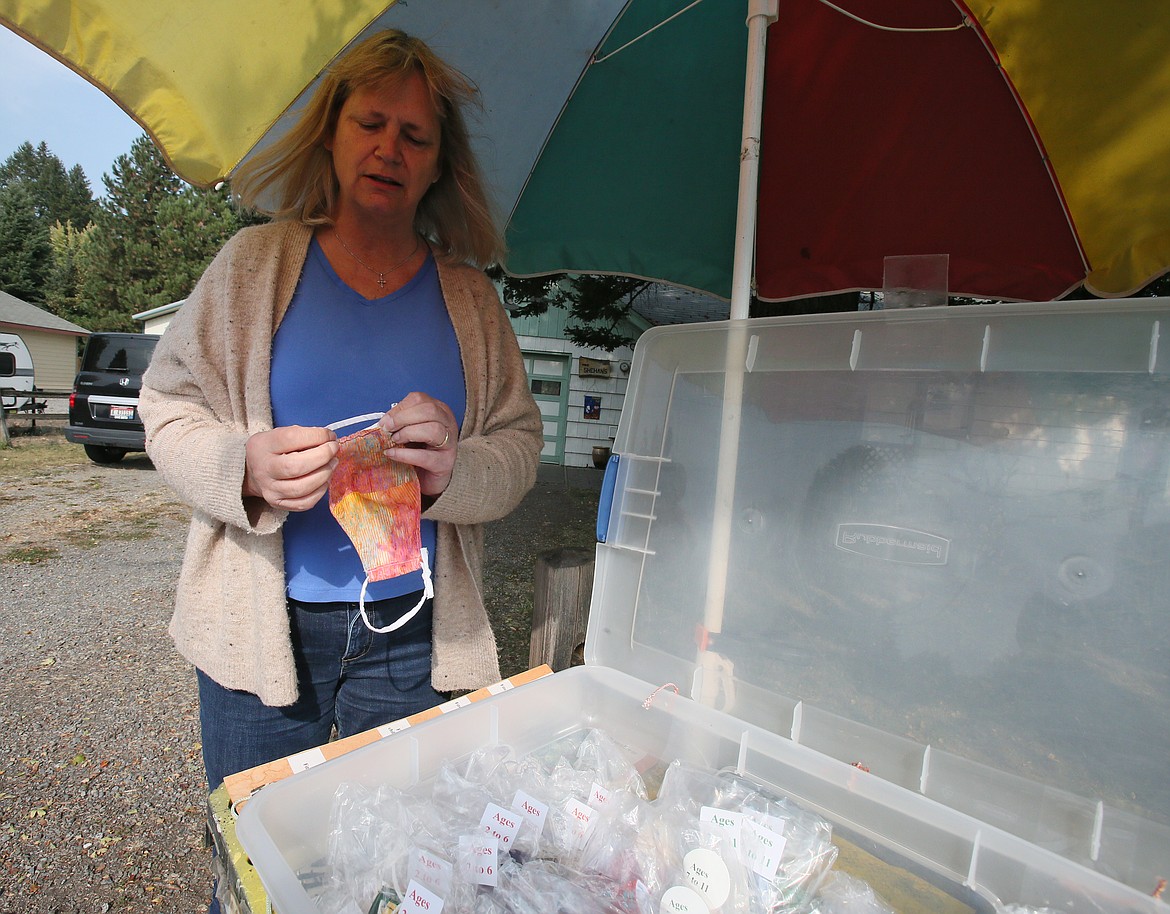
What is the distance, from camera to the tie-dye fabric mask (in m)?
1.03

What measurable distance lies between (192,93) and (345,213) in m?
0.30

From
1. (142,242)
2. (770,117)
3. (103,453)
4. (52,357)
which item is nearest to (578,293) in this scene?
(770,117)

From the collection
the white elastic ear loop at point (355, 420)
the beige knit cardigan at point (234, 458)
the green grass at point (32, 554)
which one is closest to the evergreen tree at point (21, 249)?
the green grass at point (32, 554)

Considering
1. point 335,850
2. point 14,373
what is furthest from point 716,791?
point 14,373

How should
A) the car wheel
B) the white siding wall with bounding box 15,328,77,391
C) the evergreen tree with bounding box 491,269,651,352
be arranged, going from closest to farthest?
the evergreen tree with bounding box 491,269,651,352 < the car wheel < the white siding wall with bounding box 15,328,77,391

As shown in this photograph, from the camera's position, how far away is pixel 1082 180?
1529mm

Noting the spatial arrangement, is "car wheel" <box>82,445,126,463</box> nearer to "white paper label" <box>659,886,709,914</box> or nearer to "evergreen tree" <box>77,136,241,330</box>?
"white paper label" <box>659,886,709,914</box>

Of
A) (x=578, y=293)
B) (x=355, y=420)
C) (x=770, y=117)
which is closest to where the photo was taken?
(x=355, y=420)

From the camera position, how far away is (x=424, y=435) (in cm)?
99

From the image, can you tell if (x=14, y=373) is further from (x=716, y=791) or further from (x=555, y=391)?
(x=716, y=791)

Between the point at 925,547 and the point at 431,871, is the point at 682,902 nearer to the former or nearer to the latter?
the point at 431,871

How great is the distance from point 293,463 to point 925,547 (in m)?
0.93

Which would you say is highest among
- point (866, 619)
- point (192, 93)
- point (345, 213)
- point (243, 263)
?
point (192, 93)

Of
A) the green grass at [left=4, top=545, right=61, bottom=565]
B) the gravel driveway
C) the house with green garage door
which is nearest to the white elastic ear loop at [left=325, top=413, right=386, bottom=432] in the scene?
the gravel driveway
